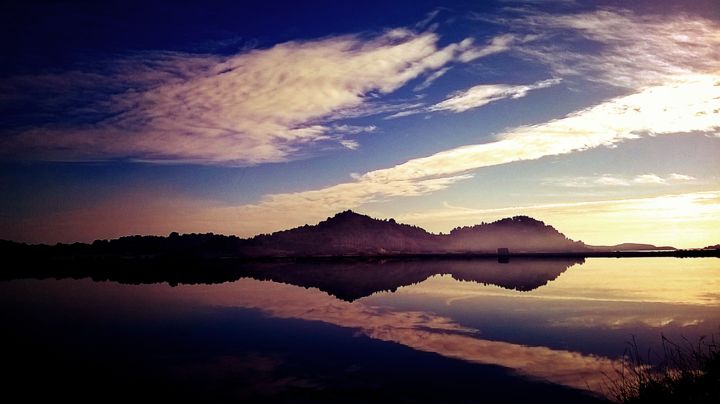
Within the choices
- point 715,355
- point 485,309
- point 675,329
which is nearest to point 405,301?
point 485,309

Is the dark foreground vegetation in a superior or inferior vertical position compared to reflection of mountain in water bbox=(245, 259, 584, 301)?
superior

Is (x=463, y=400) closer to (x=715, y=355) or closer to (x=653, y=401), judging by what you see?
(x=653, y=401)

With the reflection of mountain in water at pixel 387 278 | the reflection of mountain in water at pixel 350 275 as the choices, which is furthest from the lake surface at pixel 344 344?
the reflection of mountain in water at pixel 350 275

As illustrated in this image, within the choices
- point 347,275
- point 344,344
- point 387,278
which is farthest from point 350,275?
point 344,344

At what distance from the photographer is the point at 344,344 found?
24734 mm

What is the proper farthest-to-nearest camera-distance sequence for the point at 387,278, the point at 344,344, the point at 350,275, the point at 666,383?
the point at 350,275 < the point at 387,278 < the point at 344,344 < the point at 666,383

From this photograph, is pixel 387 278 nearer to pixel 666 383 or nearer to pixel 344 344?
pixel 344 344

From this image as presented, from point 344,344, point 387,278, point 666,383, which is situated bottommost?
point 387,278

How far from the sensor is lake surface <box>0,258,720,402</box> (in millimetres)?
17125

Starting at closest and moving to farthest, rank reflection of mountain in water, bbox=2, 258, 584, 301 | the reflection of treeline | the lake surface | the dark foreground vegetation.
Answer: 1. the dark foreground vegetation
2. the lake surface
3. reflection of mountain in water, bbox=2, 258, 584, 301
4. the reflection of treeline

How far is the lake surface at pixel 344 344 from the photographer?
56.2 ft

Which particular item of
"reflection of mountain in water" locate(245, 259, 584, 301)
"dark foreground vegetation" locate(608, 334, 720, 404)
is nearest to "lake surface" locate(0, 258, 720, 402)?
"dark foreground vegetation" locate(608, 334, 720, 404)

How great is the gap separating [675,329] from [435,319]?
15.1 m

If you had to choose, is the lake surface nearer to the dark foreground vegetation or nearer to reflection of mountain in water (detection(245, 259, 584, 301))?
the dark foreground vegetation
